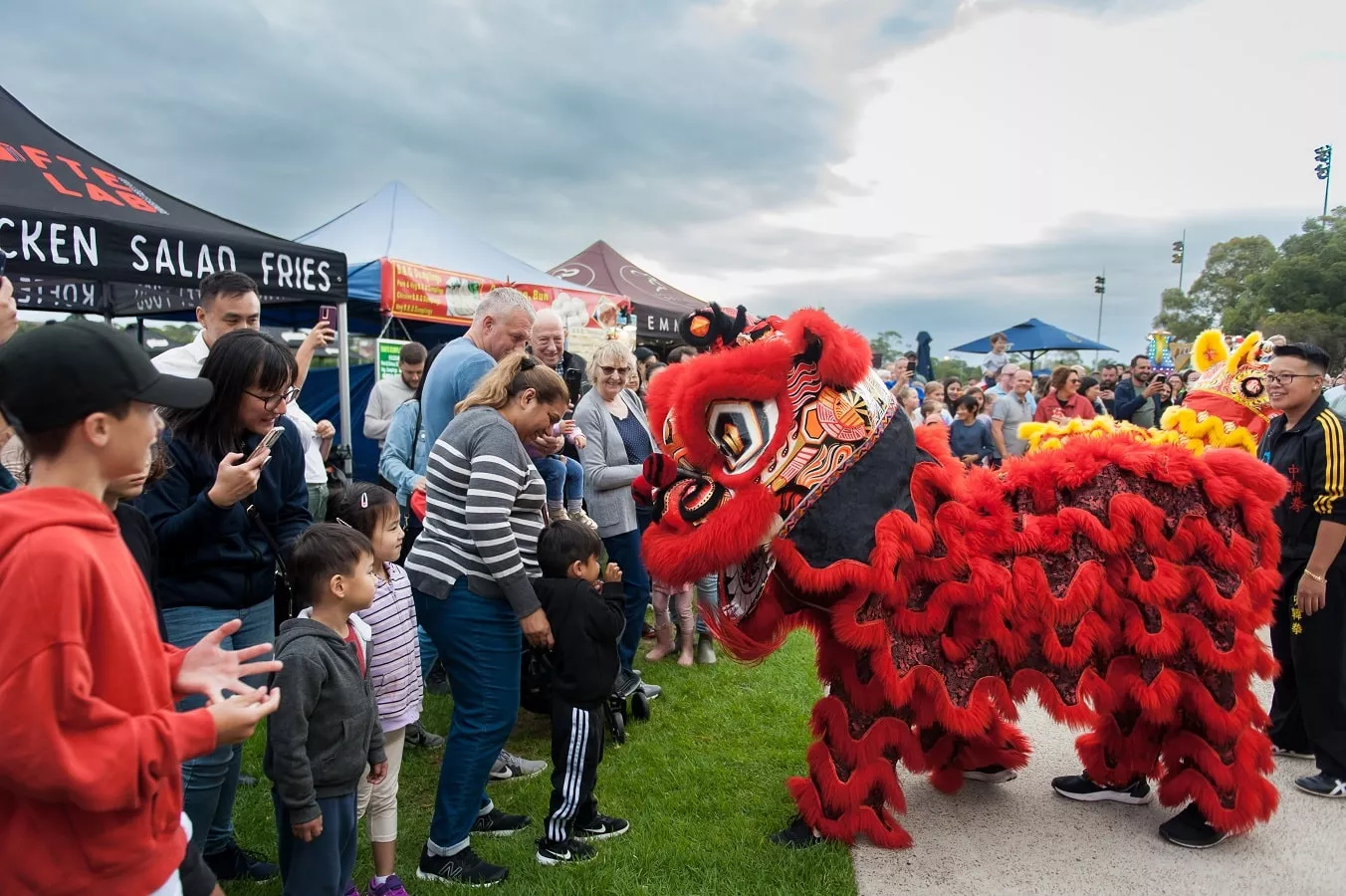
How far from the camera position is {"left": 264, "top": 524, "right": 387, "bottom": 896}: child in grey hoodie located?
2193 millimetres

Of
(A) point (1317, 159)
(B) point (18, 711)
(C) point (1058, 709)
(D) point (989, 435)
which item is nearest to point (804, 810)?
(C) point (1058, 709)


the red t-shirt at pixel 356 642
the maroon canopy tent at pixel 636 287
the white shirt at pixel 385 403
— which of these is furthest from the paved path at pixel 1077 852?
the maroon canopy tent at pixel 636 287

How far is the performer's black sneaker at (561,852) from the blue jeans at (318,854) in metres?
0.87

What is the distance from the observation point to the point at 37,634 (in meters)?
1.27

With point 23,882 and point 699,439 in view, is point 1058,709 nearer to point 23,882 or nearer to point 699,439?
point 699,439

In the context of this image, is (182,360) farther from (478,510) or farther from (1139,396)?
(1139,396)

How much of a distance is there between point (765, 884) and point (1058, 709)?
4.17 feet

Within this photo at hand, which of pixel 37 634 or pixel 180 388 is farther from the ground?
pixel 180 388

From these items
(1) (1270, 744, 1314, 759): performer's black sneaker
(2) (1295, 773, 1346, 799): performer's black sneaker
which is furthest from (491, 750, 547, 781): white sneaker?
(1) (1270, 744, 1314, 759): performer's black sneaker

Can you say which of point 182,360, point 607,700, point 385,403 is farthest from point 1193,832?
point 385,403

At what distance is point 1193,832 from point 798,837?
1.60 metres

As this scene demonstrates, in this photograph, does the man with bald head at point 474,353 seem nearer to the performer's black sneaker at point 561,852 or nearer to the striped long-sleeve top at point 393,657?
the striped long-sleeve top at point 393,657

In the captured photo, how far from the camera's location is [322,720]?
234cm

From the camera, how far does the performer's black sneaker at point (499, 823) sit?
337 centimetres
